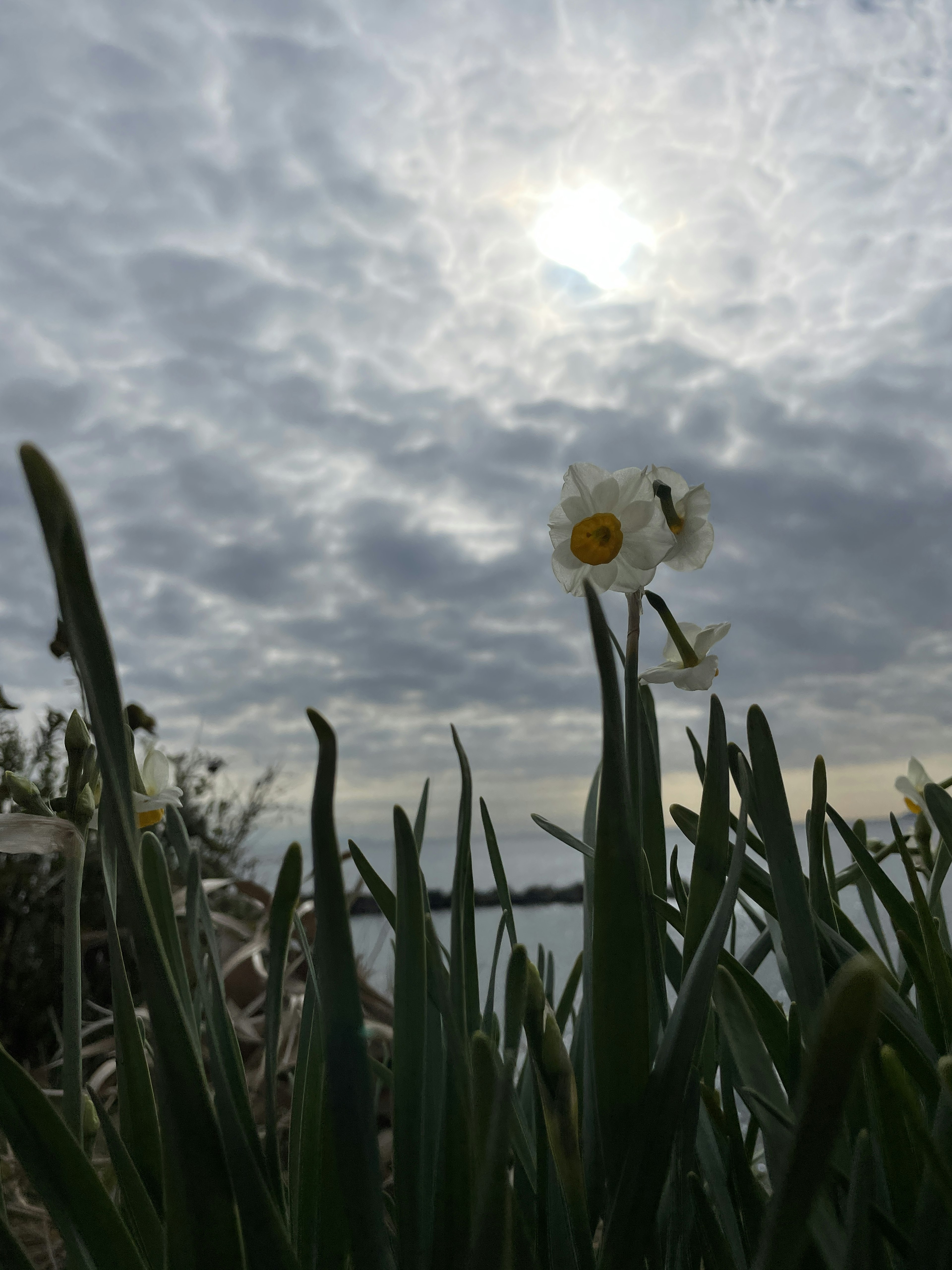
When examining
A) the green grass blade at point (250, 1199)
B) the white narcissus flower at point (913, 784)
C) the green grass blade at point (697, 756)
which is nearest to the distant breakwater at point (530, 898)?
the white narcissus flower at point (913, 784)

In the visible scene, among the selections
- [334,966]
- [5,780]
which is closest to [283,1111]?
[5,780]

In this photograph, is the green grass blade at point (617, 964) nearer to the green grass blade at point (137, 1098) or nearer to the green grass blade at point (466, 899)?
the green grass blade at point (466, 899)

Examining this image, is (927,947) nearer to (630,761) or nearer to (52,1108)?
(630,761)

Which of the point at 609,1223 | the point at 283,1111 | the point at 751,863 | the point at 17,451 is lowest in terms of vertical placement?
the point at 283,1111

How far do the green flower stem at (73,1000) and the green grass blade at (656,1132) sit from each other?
9.6 inches

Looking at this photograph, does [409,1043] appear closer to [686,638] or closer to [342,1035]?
[342,1035]

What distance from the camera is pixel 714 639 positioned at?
0.51m

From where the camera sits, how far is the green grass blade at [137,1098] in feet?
1.21

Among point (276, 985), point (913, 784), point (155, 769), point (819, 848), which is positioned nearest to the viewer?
point (276, 985)

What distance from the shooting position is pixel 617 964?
0.30 metres

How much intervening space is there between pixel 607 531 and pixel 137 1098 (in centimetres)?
39

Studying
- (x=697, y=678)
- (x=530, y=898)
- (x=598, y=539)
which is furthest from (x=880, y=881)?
(x=530, y=898)

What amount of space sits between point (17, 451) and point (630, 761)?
28 cm

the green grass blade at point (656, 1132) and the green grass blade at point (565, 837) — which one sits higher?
the green grass blade at point (565, 837)
